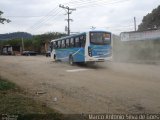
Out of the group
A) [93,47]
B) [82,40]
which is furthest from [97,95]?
[82,40]

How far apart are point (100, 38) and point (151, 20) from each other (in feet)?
115

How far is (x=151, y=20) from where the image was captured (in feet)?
202

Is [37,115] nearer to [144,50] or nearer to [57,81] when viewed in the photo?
[57,81]

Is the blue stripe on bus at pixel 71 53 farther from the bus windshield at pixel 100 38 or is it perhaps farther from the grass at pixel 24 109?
the grass at pixel 24 109

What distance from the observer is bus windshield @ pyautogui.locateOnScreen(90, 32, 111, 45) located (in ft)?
92.2

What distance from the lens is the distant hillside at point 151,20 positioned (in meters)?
60.3

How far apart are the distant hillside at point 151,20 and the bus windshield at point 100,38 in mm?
32285

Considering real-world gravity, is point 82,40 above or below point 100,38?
below

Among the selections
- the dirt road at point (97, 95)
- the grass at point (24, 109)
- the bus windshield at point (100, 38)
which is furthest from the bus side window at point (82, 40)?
the grass at point (24, 109)

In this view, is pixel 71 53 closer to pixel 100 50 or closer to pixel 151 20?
pixel 100 50

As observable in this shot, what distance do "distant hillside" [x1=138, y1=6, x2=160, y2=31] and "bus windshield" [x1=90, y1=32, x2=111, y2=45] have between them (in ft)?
106

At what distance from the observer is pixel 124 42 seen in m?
40.1

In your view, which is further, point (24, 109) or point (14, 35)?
point (14, 35)

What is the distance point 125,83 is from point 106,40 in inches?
487
